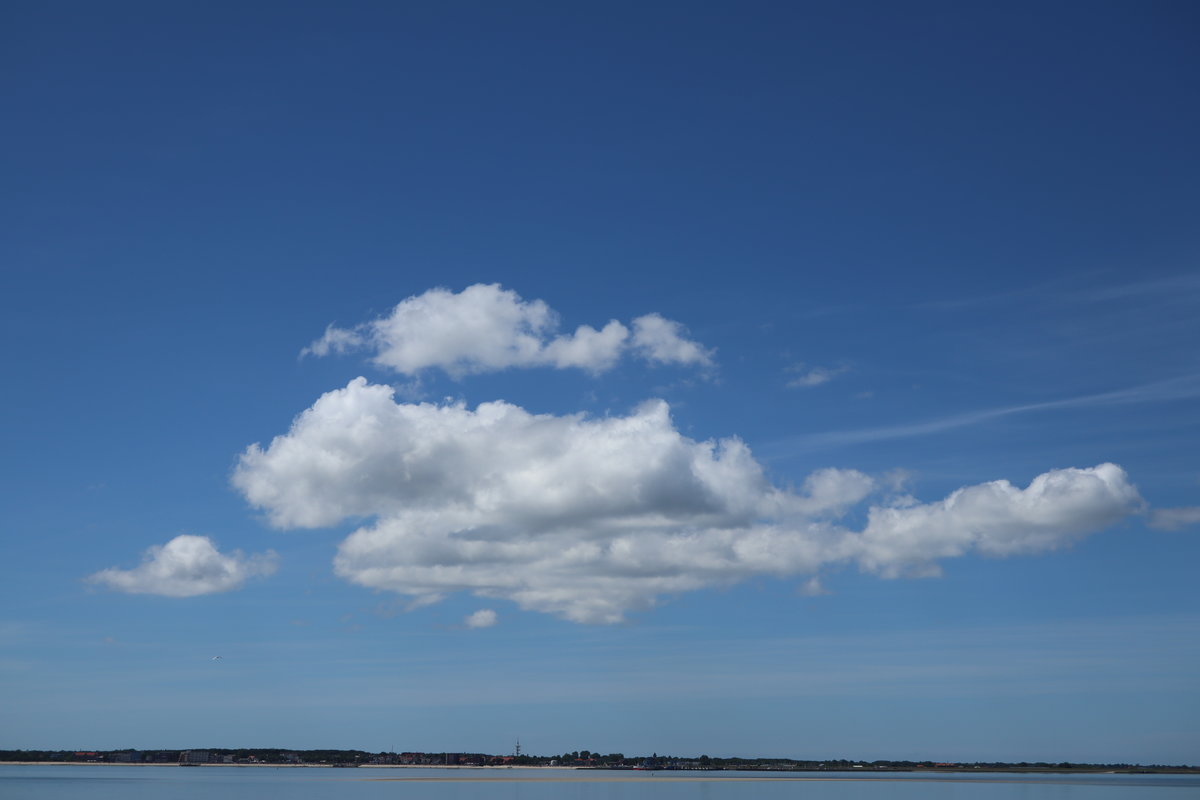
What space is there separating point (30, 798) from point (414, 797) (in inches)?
2508

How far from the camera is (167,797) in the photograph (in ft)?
561

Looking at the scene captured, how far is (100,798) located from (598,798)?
8191 cm

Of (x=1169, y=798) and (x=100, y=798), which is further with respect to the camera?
(x=1169, y=798)

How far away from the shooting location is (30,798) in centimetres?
17212

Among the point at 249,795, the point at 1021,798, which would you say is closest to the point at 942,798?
the point at 1021,798

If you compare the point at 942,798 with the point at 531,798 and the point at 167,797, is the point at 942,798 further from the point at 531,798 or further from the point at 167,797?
the point at 167,797

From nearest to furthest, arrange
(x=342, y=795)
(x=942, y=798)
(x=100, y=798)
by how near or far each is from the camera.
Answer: (x=100, y=798) → (x=342, y=795) → (x=942, y=798)

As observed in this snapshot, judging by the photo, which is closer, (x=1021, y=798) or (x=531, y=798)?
(x=531, y=798)

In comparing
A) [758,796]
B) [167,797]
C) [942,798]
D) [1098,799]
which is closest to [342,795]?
[167,797]

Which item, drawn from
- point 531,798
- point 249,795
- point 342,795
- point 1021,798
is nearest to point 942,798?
point 1021,798

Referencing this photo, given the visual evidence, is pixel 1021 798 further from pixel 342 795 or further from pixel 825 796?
pixel 342 795

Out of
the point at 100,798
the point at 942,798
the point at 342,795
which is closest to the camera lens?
the point at 100,798

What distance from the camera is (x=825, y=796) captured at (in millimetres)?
192875

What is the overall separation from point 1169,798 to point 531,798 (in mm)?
123372
